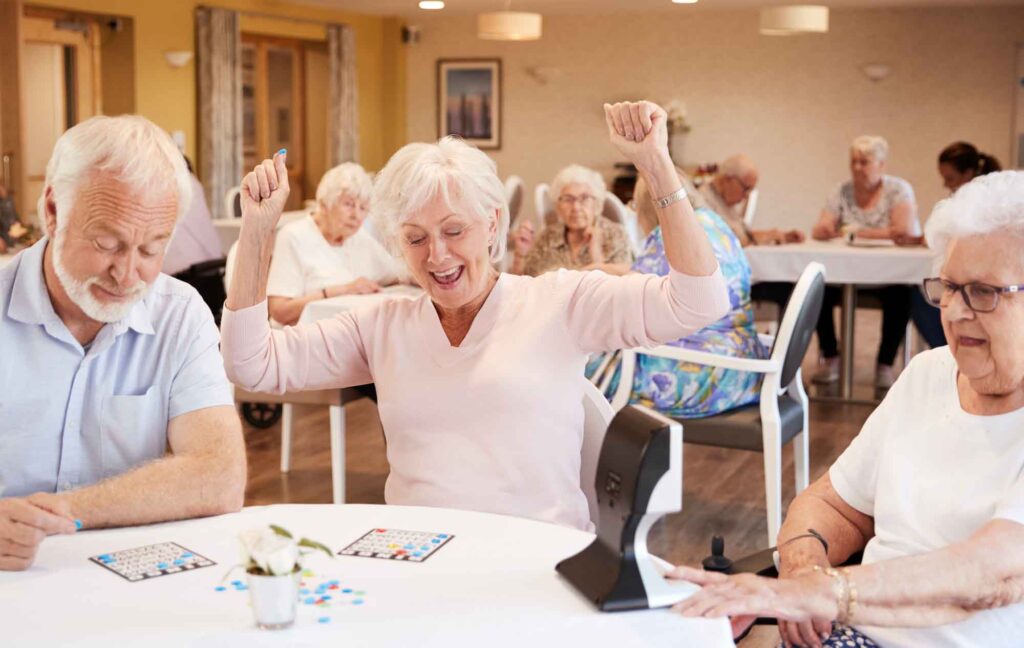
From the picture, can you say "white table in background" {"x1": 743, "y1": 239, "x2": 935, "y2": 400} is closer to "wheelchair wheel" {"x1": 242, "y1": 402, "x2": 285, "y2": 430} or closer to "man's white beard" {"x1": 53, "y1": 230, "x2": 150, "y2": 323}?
"wheelchair wheel" {"x1": 242, "y1": 402, "x2": 285, "y2": 430}

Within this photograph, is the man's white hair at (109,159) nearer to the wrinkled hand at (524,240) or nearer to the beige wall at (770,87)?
the wrinkled hand at (524,240)

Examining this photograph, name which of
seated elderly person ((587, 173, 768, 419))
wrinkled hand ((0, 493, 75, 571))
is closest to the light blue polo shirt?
wrinkled hand ((0, 493, 75, 571))

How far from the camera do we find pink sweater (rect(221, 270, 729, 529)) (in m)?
2.21

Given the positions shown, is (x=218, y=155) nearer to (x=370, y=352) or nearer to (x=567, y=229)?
(x=567, y=229)

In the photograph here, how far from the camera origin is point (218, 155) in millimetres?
11062

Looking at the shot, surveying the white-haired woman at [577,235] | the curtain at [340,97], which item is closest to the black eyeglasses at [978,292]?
the white-haired woman at [577,235]

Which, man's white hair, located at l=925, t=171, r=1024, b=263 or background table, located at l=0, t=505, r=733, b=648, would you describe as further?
man's white hair, located at l=925, t=171, r=1024, b=263

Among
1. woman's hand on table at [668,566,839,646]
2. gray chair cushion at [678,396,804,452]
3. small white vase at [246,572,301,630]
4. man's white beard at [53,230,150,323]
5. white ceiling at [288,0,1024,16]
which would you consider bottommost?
gray chair cushion at [678,396,804,452]

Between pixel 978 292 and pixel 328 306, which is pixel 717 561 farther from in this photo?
pixel 328 306

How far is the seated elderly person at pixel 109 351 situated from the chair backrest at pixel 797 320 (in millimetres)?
2088

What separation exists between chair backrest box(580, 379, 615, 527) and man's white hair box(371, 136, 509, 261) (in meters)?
0.38

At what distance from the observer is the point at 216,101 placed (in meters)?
11.0

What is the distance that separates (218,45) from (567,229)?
6654 mm

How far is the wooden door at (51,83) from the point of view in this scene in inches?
375
